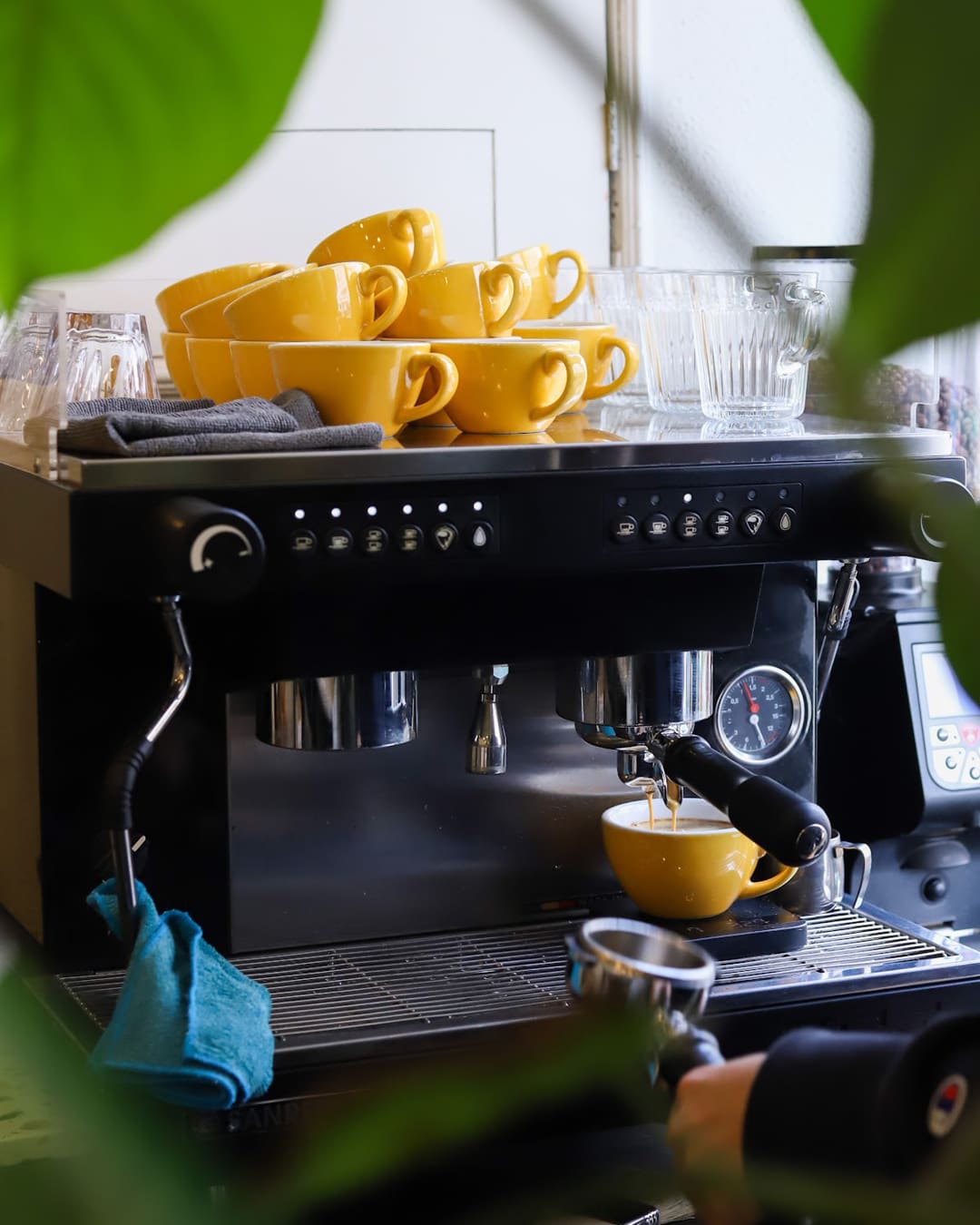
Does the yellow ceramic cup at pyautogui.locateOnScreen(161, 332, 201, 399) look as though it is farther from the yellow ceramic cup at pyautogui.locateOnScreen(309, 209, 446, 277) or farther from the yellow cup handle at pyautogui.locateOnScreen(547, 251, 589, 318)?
the yellow cup handle at pyautogui.locateOnScreen(547, 251, 589, 318)

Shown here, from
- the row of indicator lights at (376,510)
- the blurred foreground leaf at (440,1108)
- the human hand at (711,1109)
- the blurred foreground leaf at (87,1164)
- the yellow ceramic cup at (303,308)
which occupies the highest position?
the yellow ceramic cup at (303,308)

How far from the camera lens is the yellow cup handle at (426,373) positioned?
96 centimetres

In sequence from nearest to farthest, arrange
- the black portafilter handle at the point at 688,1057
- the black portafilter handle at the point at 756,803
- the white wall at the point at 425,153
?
the black portafilter handle at the point at 688,1057 < the black portafilter handle at the point at 756,803 < the white wall at the point at 425,153

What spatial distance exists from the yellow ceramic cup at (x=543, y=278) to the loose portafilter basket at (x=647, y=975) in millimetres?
937

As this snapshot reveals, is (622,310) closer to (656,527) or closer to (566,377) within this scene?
(566,377)

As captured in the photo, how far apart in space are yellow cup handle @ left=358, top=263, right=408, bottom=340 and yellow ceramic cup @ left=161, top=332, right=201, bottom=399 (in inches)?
5.8

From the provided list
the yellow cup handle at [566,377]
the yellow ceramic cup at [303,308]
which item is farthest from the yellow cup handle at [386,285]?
the yellow cup handle at [566,377]

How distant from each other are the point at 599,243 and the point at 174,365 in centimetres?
53

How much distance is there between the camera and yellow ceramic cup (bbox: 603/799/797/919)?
1.01 m

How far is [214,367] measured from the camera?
1047 millimetres

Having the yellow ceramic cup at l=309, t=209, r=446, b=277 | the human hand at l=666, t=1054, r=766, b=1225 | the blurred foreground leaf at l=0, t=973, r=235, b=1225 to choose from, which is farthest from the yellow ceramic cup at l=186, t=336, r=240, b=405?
the blurred foreground leaf at l=0, t=973, r=235, b=1225

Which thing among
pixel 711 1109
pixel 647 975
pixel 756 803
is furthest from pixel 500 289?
pixel 647 975

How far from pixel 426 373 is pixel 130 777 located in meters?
0.30

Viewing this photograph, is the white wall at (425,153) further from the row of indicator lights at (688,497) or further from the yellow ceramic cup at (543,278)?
the row of indicator lights at (688,497)
